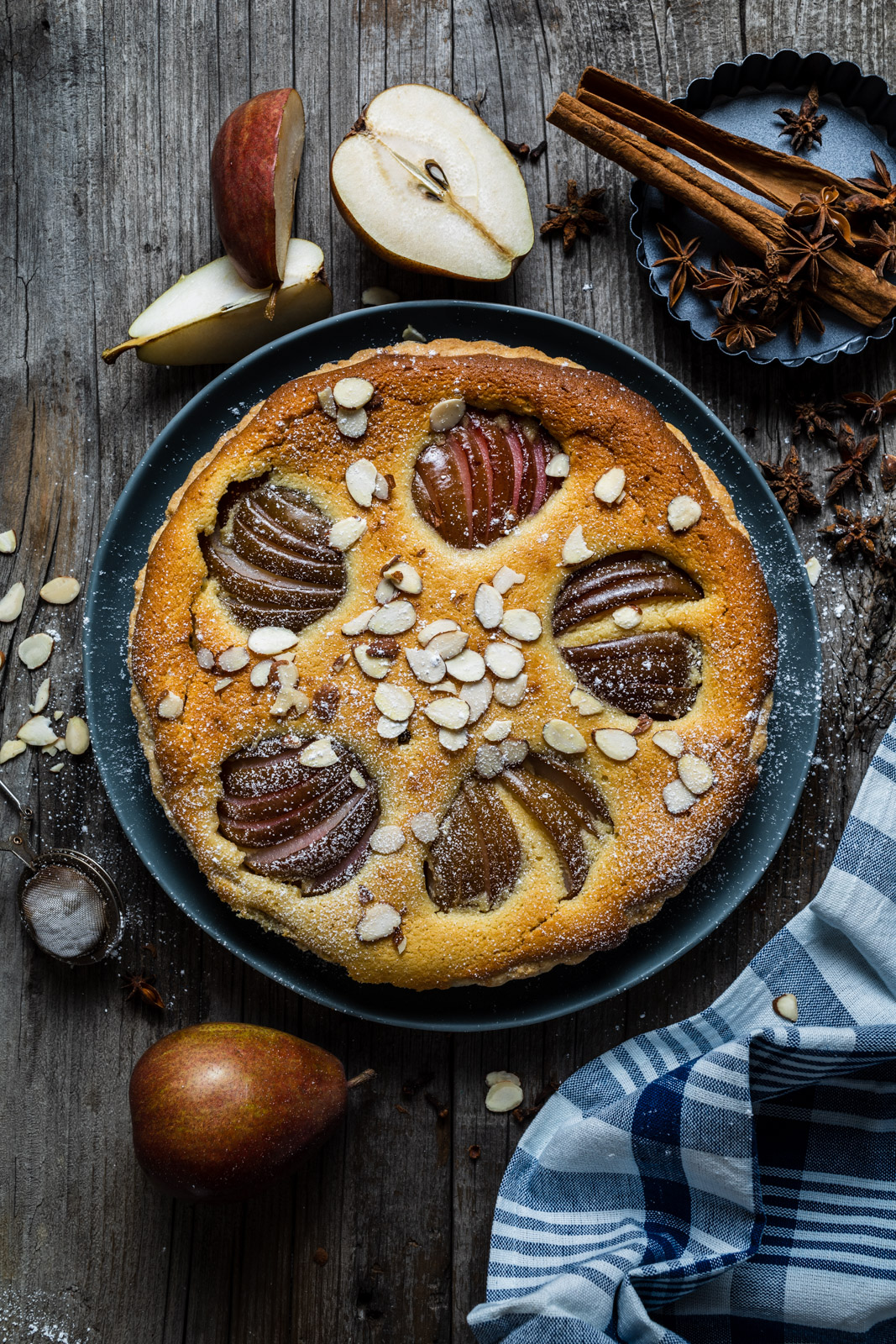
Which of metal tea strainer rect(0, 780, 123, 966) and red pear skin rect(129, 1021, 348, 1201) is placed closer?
red pear skin rect(129, 1021, 348, 1201)

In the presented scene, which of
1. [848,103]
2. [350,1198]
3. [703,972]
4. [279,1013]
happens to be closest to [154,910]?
[279,1013]

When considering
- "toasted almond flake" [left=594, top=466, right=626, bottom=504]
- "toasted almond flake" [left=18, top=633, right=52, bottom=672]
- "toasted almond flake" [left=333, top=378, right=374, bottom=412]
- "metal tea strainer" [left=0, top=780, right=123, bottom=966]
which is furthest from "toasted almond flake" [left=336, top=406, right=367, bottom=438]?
"metal tea strainer" [left=0, top=780, right=123, bottom=966]

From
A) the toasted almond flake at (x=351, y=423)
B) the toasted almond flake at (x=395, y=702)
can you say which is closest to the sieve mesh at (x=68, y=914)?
the toasted almond flake at (x=395, y=702)

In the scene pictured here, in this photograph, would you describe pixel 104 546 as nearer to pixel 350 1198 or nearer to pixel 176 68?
pixel 176 68

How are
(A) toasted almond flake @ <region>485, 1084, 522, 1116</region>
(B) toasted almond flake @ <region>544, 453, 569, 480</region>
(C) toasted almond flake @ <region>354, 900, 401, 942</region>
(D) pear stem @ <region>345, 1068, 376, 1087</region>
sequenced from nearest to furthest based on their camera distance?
(C) toasted almond flake @ <region>354, 900, 401, 942</region> < (B) toasted almond flake @ <region>544, 453, 569, 480</region> < (D) pear stem @ <region>345, 1068, 376, 1087</region> < (A) toasted almond flake @ <region>485, 1084, 522, 1116</region>

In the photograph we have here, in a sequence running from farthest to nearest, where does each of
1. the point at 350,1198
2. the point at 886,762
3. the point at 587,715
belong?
the point at 350,1198 < the point at 886,762 < the point at 587,715

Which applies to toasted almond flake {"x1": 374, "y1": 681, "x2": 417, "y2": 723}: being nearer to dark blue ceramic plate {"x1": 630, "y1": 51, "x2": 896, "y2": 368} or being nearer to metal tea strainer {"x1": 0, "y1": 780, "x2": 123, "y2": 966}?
metal tea strainer {"x1": 0, "y1": 780, "x2": 123, "y2": 966}
